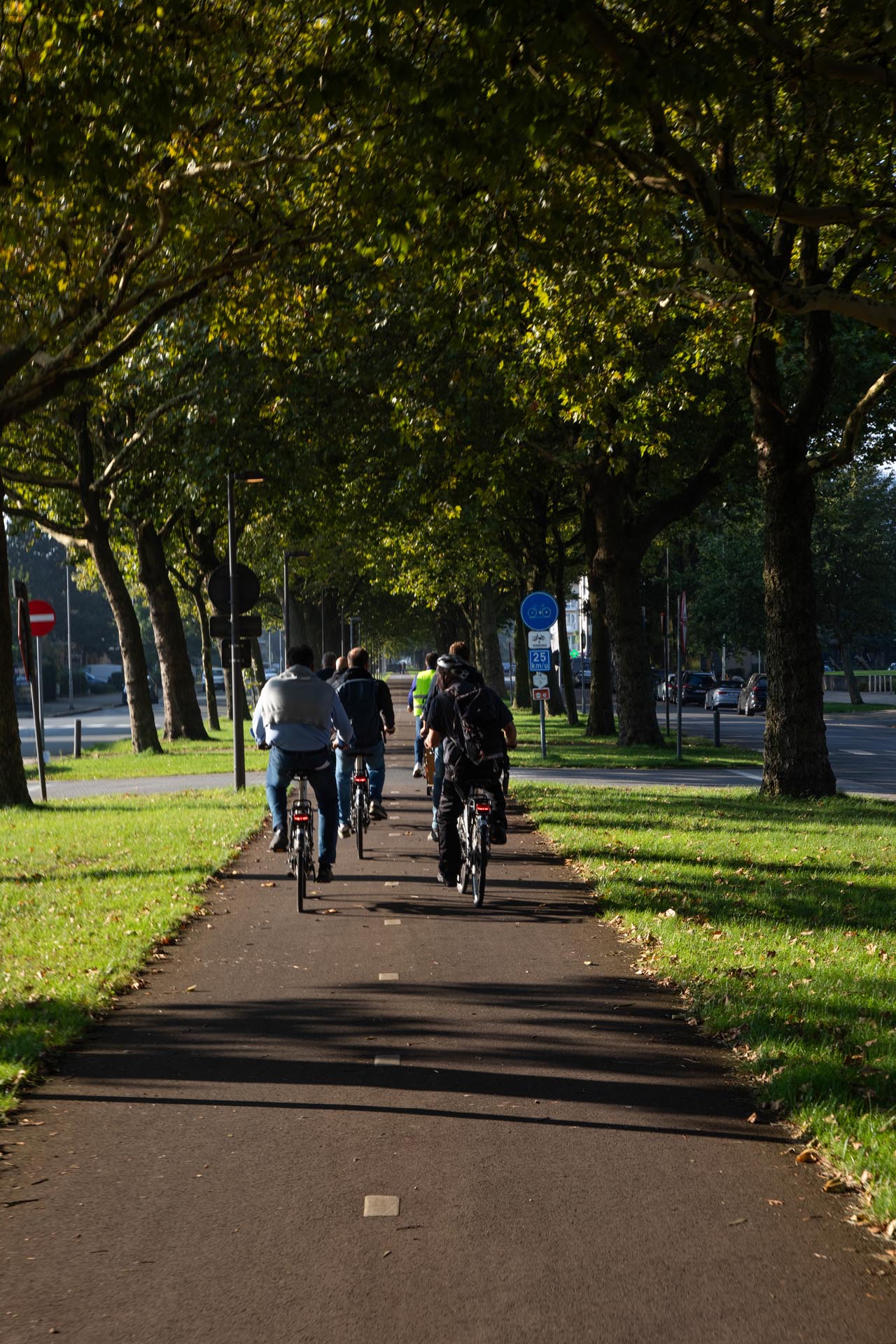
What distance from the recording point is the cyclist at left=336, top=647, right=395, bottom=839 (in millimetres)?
14156

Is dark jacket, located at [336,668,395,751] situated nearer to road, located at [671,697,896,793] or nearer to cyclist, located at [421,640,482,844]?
cyclist, located at [421,640,482,844]

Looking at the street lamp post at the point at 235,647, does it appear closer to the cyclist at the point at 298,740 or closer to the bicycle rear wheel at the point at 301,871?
the cyclist at the point at 298,740

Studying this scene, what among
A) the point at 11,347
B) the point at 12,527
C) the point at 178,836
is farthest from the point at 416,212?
the point at 12,527

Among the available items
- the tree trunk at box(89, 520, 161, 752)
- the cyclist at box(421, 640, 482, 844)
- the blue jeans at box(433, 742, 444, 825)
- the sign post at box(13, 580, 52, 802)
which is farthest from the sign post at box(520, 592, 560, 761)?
the blue jeans at box(433, 742, 444, 825)

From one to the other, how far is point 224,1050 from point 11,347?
10.1 meters

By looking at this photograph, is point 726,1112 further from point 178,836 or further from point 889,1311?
point 178,836

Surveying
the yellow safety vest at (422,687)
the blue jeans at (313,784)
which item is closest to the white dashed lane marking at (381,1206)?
the blue jeans at (313,784)

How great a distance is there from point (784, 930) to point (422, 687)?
1020cm

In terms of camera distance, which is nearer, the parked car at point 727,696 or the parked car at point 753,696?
the parked car at point 753,696

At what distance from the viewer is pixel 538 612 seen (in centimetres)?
2519

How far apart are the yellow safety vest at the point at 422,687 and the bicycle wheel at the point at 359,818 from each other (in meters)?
4.21

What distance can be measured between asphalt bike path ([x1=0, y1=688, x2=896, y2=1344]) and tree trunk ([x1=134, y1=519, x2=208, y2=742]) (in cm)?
2490

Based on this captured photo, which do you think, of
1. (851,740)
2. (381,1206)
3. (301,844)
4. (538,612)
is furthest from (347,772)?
(851,740)

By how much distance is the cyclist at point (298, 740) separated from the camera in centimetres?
1087
